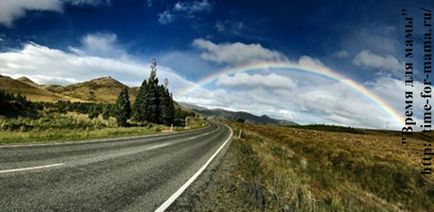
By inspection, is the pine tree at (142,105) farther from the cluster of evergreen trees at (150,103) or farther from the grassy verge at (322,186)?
the grassy verge at (322,186)

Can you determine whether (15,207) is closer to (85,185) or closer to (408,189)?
(85,185)

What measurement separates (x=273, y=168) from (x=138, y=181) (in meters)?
7.32

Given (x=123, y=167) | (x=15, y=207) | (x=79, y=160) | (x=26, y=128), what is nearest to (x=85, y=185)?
(x=15, y=207)

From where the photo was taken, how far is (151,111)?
63031 millimetres

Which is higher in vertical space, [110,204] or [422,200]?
[110,204]

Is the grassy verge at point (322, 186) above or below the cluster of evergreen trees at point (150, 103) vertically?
below

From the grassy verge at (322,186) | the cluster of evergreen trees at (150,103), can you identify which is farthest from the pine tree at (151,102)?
the grassy verge at (322,186)

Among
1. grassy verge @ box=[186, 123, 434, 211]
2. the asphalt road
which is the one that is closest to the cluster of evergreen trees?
grassy verge @ box=[186, 123, 434, 211]

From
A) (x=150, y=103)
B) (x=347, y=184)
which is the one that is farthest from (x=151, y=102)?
(x=347, y=184)

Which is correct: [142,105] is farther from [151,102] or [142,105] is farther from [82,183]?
[82,183]

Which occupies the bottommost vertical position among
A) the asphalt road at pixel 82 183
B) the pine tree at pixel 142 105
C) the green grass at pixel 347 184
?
the green grass at pixel 347 184

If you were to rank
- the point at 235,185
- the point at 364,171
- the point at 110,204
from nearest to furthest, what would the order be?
the point at 110,204, the point at 235,185, the point at 364,171

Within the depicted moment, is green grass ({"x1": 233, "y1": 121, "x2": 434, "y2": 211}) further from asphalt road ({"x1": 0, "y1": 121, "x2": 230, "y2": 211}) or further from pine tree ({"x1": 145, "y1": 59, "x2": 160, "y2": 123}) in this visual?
pine tree ({"x1": 145, "y1": 59, "x2": 160, "y2": 123})

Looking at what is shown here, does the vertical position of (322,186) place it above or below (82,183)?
below
